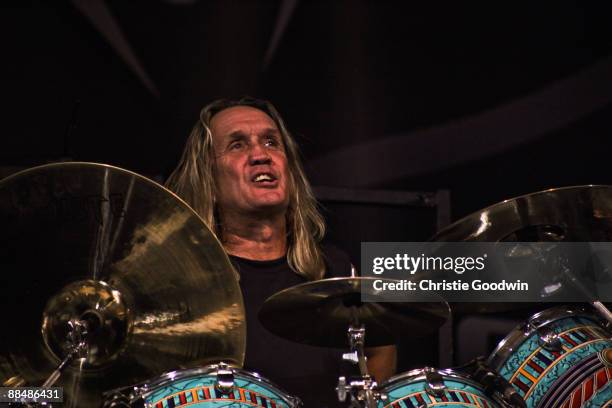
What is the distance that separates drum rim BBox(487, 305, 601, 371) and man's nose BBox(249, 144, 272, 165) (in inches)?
30.7

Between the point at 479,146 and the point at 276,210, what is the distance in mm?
658

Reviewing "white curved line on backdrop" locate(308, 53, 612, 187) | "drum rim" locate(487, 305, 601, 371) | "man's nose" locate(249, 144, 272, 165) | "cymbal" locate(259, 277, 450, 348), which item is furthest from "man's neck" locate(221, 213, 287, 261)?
"drum rim" locate(487, 305, 601, 371)

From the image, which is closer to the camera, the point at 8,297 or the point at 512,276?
the point at 8,297

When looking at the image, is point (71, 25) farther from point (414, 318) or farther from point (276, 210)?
point (414, 318)

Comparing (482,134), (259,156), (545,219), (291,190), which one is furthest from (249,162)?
(545,219)

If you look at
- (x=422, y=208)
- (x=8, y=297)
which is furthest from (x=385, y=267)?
(x=8, y=297)

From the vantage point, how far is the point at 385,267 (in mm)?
1965

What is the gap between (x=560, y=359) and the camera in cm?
165

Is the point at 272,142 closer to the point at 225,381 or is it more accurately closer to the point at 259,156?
the point at 259,156

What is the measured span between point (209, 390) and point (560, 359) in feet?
2.22

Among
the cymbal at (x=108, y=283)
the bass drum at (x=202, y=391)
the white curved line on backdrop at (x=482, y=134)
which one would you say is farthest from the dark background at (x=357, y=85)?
the bass drum at (x=202, y=391)

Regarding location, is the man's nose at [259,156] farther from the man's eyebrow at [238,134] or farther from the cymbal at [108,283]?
the cymbal at [108,283]

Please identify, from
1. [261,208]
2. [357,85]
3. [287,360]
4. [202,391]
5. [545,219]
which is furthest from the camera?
[357,85]

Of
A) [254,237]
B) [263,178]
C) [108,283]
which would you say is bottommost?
[108,283]
